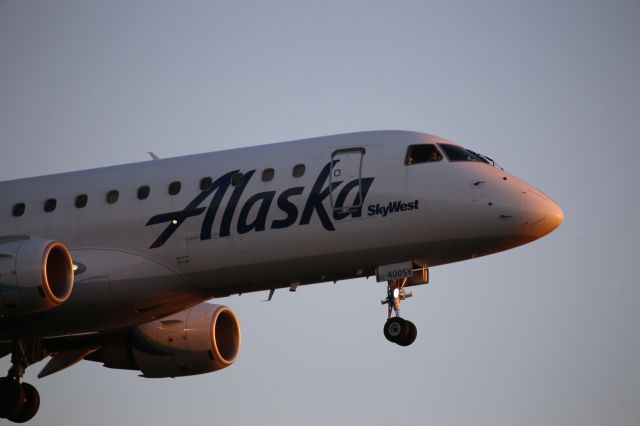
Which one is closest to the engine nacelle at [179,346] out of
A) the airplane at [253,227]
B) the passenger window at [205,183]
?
the airplane at [253,227]

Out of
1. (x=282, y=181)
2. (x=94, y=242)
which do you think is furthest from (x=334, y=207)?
(x=94, y=242)

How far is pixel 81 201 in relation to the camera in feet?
117

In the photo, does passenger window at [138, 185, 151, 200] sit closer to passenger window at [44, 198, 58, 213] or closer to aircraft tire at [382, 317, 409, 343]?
passenger window at [44, 198, 58, 213]

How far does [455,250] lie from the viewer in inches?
1316

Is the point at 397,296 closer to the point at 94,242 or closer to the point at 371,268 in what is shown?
the point at 371,268

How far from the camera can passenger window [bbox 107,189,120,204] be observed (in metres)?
35.3

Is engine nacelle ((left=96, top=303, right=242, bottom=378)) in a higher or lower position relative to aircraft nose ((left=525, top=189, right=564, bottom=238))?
lower

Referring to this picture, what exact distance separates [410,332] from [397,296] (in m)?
1.00

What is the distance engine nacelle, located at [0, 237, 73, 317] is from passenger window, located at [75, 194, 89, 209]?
8.72ft

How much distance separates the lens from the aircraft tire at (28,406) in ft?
127

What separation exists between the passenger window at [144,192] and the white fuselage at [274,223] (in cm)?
11

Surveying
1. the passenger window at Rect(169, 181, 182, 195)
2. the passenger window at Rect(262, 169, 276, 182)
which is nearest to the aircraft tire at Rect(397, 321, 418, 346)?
the passenger window at Rect(262, 169, 276, 182)

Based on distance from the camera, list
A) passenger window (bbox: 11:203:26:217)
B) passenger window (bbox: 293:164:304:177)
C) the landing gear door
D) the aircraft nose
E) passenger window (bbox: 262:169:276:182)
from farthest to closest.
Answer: passenger window (bbox: 11:203:26:217)
passenger window (bbox: 262:169:276:182)
passenger window (bbox: 293:164:304:177)
the landing gear door
the aircraft nose

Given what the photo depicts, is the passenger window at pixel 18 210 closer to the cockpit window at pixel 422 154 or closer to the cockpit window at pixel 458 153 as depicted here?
the cockpit window at pixel 422 154
